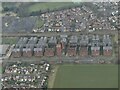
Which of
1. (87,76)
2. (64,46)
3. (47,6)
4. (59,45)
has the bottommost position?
(87,76)

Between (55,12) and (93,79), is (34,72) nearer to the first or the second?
(93,79)

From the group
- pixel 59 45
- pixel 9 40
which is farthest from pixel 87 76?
pixel 9 40

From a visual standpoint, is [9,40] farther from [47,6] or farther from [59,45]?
→ [47,6]

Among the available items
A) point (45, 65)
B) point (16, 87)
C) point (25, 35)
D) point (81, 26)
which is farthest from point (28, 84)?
point (81, 26)

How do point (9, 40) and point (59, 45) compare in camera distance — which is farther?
point (9, 40)

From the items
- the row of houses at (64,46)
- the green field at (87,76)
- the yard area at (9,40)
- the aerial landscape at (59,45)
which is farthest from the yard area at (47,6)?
the green field at (87,76)

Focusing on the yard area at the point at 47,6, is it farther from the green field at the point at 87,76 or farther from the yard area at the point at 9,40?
the green field at the point at 87,76

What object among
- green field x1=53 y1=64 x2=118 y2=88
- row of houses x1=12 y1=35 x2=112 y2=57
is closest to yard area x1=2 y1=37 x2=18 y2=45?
row of houses x1=12 y1=35 x2=112 y2=57
